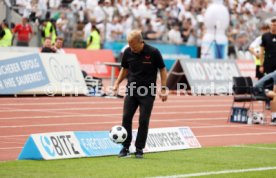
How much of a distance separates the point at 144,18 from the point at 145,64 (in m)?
24.4

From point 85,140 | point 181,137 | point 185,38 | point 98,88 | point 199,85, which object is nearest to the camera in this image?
point 85,140

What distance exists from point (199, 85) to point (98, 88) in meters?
3.95

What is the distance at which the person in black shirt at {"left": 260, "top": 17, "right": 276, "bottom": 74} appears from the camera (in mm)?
21141

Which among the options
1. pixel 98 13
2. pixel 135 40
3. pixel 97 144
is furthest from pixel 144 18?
pixel 135 40

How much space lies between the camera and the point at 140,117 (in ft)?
43.1

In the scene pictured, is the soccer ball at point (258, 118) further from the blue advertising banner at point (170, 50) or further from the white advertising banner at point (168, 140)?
the blue advertising banner at point (170, 50)

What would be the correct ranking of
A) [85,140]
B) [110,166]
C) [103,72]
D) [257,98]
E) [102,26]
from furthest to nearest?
1. [102,26]
2. [103,72]
3. [257,98]
4. [85,140]
5. [110,166]

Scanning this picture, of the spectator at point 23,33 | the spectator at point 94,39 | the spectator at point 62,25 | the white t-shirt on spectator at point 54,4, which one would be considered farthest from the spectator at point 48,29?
the spectator at point 94,39

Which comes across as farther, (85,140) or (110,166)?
(85,140)

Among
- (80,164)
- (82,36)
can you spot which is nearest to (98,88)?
(82,36)

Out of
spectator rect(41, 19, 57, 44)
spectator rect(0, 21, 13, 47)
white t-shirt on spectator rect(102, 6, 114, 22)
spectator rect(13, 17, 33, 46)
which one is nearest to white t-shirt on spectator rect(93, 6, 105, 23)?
white t-shirt on spectator rect(102, 6, 114, 22)

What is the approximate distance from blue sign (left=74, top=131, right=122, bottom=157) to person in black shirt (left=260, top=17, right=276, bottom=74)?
27.4ft

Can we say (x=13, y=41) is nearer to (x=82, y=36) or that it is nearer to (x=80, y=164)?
(x=82, y=36)

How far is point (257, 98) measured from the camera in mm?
20312
